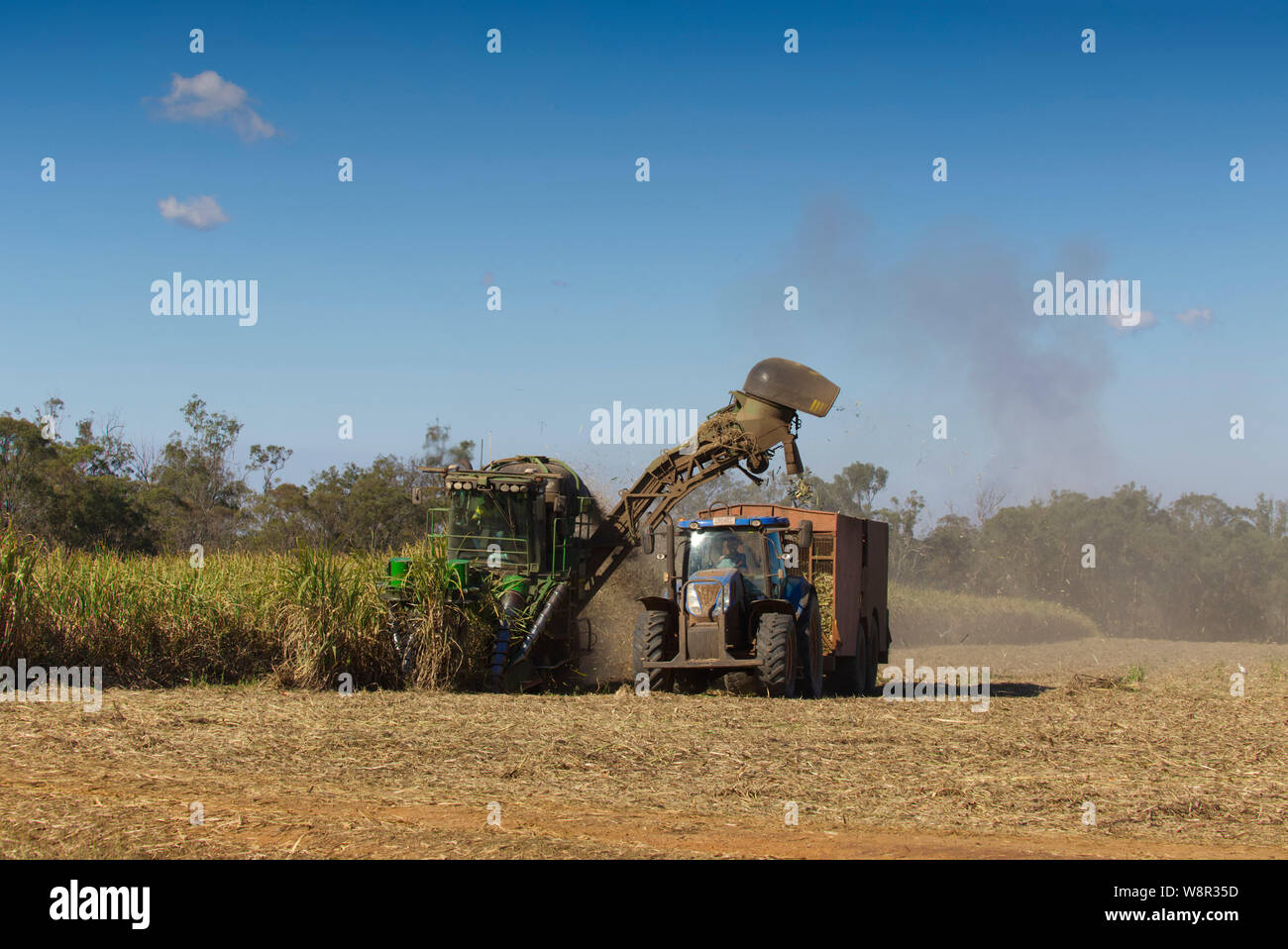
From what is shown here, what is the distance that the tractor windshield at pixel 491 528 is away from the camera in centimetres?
1602

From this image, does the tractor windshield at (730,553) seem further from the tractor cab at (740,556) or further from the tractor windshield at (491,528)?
the tractor windshield at (491,528)

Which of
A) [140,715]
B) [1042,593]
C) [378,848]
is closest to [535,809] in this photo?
[378,848]

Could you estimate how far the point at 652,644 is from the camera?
44.9 ft

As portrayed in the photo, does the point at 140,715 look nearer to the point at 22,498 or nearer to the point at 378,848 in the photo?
the point at 378,848

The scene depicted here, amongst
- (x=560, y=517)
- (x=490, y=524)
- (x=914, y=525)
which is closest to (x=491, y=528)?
(x=490, y=524)

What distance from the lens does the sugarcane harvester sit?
15031 mm

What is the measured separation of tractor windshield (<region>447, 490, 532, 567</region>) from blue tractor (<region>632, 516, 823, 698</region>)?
2.47 metres

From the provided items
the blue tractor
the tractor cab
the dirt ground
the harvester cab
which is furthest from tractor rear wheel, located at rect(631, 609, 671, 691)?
the harvester cab

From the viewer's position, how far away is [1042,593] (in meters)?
35.7

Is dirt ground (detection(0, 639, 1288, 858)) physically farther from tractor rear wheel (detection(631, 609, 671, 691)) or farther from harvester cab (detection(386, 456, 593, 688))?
harvester cab (detection(386, 456, 593, 688))

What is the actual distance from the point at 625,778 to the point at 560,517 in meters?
8.28

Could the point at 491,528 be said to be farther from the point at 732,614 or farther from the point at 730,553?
the point at 732,614

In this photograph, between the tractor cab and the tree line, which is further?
the tree line
